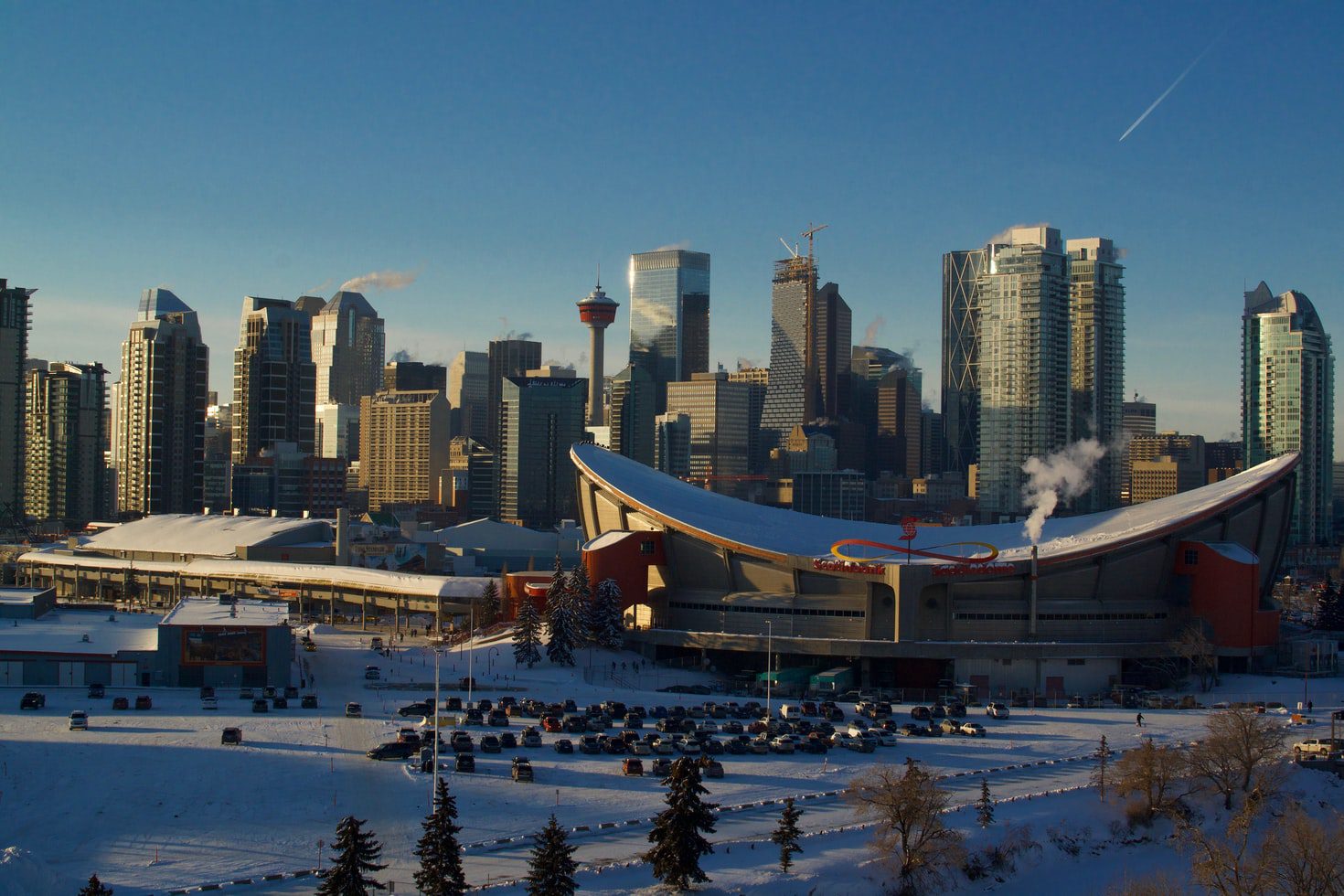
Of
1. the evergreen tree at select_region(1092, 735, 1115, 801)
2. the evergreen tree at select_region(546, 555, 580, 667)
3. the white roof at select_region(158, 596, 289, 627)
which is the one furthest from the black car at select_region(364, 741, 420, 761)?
the evergreen tree at select_region(546, 555, 580, 667)

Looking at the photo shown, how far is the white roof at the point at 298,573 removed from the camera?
101 m

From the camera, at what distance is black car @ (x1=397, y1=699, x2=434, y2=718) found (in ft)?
202

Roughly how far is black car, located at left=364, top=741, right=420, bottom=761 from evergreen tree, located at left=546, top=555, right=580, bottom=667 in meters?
27.2

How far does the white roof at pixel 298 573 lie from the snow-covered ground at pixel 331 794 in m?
34.9

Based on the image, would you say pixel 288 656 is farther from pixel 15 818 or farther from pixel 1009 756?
pixel 1009 756

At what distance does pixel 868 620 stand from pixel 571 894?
46962 mm

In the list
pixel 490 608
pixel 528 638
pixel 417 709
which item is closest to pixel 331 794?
pixel 417 709

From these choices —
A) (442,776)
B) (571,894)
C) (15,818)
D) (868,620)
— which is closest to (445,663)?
(868,620)

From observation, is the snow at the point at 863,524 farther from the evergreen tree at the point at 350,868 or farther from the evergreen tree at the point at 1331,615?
the evergreen tree at the point at 350,868

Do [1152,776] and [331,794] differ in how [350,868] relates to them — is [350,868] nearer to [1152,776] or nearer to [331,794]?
[331,794]

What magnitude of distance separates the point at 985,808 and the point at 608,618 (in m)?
38.8

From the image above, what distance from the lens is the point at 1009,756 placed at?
57625 millimetres

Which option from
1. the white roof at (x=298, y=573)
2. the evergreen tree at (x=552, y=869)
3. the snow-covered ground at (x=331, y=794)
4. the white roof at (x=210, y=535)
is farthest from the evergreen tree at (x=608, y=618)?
the white roof at (x=210, y=535)

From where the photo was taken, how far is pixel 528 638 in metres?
80.9
